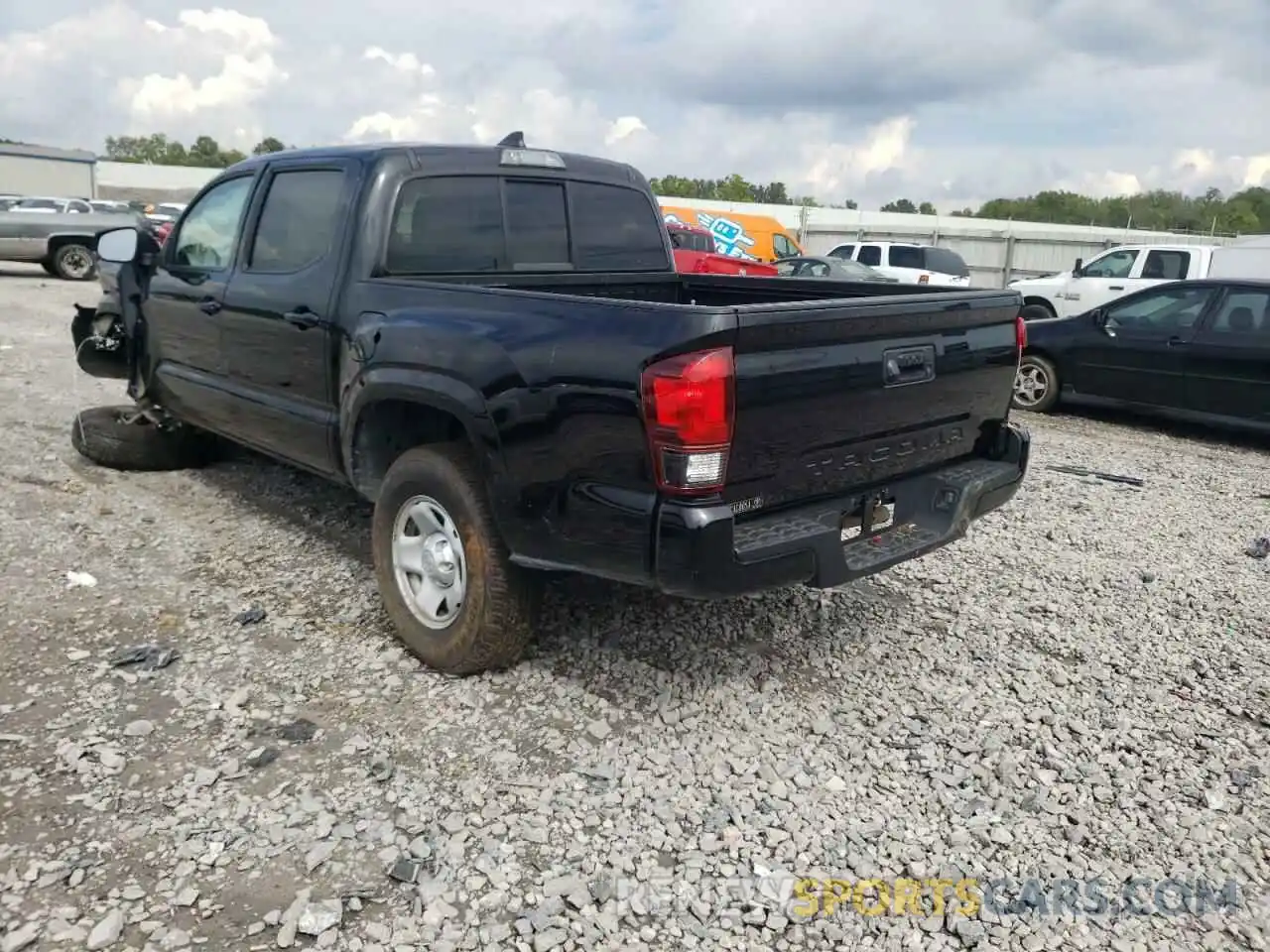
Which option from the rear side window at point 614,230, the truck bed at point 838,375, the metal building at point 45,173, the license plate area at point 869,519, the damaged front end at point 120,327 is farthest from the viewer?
the metal building at point 45,173

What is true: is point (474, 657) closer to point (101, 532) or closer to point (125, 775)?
point (125, 775)

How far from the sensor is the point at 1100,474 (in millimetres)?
7277

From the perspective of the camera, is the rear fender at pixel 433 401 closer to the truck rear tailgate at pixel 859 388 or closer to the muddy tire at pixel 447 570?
the muddy tire at pixel 447 570

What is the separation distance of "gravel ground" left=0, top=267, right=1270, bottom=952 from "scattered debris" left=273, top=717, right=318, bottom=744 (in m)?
0.02

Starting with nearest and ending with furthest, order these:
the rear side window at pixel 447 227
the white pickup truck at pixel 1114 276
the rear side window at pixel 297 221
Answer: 1. the rear side window at pixel 447 227
2. the rear side window at pixel 297 221
3. the white pickup truck at pixel 1114 276

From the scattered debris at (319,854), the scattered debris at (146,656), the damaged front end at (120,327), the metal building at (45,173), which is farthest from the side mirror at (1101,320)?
the metal building at (45,173)

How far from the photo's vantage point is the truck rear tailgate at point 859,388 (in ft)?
9.81

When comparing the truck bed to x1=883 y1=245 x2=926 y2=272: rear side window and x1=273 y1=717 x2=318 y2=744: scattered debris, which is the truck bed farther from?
x1=883 y1=245 x2=926 y2=272: rear side window

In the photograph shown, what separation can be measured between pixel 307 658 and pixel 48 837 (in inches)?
47.6

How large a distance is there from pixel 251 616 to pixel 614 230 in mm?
2532

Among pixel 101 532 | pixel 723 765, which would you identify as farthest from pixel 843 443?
pixel 101 532

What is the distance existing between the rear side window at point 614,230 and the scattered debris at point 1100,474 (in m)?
3.76

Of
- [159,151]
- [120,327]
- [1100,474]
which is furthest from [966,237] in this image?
[159,151]

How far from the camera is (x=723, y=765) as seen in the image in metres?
3.25
